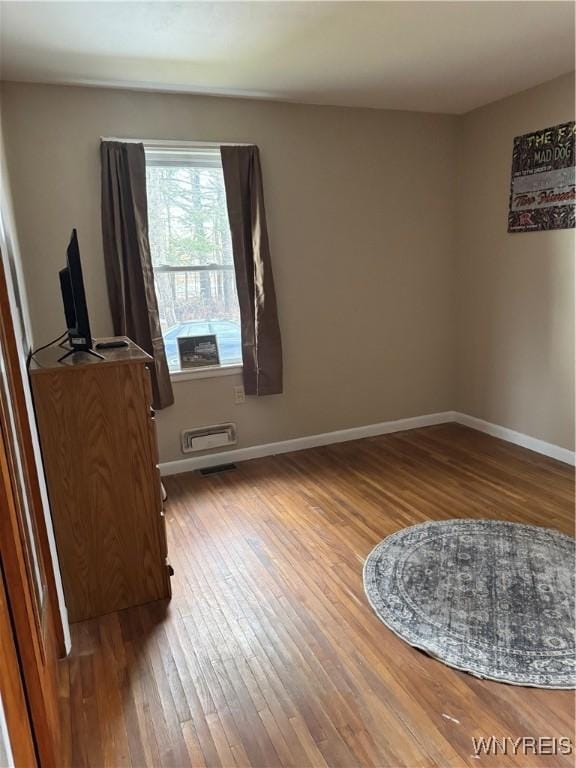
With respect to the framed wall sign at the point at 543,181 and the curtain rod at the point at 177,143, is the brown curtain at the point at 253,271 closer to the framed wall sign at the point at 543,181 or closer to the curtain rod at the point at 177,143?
the curtain rod at the point at 177,143

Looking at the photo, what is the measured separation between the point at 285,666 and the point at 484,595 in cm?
89

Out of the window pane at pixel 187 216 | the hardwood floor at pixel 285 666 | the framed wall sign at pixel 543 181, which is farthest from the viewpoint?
the window pane at pixel 187 216

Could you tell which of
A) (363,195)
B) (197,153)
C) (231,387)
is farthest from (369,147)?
(231,387)

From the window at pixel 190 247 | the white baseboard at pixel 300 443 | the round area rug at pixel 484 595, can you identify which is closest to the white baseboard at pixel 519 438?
the white baseboard at pixel 300 443

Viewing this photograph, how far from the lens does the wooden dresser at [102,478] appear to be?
2.07 metres

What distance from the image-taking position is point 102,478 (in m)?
2.15

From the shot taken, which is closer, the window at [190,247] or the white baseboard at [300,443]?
the window at [190,247]

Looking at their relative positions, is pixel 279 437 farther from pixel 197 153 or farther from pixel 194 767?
pixel 194 767

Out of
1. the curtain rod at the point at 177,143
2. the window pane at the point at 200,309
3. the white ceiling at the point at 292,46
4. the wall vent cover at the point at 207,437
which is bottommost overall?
the wall vent cover at the point at 207,437

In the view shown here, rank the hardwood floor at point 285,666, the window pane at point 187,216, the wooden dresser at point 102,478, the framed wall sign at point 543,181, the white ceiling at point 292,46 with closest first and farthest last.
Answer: the hardwood floor at point 285,666, the wooden dresser at point 102,478, the white ceiling at point 292,46, the framed wall sign at point 543,181, the window pane at point 187,216

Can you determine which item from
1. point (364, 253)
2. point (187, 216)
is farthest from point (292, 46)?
point (364, 253)

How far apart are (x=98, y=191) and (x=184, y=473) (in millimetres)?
1894

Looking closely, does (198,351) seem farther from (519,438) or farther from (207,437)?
(519,438)

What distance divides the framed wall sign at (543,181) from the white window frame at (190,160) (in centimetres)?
203
